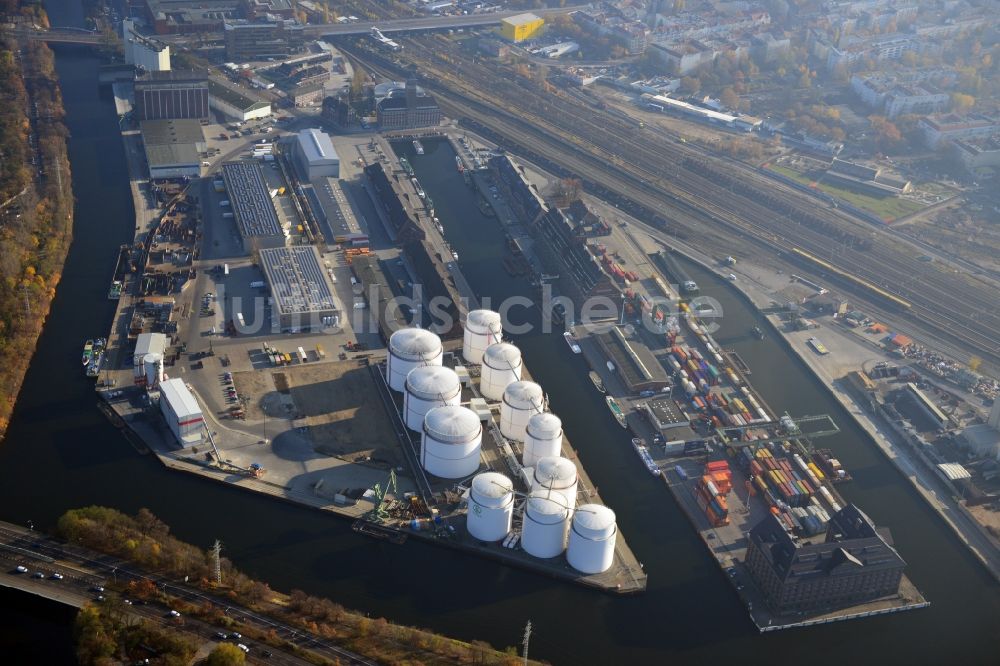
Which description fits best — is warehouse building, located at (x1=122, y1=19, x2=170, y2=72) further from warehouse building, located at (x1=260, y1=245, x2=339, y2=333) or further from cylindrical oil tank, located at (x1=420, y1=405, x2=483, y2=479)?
cylindrical oil tank, located at (x1=420, y1=405, x2=483, y2=479)

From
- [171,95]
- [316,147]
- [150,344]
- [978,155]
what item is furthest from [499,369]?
[978,155]

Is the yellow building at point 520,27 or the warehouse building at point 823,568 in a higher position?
the yellow building at point 520,27

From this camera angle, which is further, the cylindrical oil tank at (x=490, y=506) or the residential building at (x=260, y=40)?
the residential building at (x=260, y=40)

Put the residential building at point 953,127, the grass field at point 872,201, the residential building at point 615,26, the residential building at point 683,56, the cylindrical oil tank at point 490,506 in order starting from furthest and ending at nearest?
1. the residential building at point 615,26
2. the residential building at point 683,56
3. the residential building at point 953,127
4. the grass field at point 872,201
5. the cylindrical oil tank at point 490,506

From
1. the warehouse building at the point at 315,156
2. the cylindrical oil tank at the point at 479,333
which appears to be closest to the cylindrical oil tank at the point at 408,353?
the cylindrical oil tank at the point at 479,333

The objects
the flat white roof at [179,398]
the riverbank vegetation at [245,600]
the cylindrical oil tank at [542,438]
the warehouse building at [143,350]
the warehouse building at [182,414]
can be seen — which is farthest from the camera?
the warehouse building at [143,350]

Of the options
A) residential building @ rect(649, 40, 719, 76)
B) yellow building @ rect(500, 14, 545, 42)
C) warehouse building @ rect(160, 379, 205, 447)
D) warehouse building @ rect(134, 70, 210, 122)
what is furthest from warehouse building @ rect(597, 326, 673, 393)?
yellow building @ rect(500, 14, 545, 42)

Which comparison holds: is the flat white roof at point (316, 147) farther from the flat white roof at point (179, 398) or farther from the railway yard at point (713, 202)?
the flat white roof at point (179, 398)

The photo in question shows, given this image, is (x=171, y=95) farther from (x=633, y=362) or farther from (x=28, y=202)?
(x=633, y=362)
